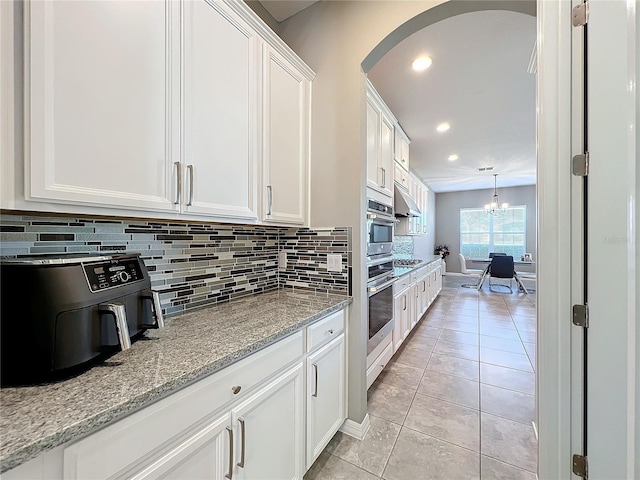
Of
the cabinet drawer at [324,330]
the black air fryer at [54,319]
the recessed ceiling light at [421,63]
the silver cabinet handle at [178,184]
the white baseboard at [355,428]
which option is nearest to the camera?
the black air fryer at [54,319]

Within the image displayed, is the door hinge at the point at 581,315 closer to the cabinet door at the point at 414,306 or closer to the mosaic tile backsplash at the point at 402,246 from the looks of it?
the cabinet door at the point at 414,306

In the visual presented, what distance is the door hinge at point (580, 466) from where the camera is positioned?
1.08m

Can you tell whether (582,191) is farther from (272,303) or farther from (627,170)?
(272,303)

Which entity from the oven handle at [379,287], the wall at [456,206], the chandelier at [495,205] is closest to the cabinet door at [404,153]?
the oven handle at [379,287]

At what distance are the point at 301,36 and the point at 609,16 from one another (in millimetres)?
1639

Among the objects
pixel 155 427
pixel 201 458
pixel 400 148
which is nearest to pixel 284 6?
pixel 400 148

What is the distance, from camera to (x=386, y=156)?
8.34ft

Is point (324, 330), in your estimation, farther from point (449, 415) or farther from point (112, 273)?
point (449, 415)

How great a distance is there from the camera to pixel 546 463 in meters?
1.17

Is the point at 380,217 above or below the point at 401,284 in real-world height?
above

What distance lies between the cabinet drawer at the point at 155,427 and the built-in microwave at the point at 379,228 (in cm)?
132

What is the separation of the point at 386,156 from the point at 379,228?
0.76 m

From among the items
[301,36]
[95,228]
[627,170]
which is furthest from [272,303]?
[301,36]

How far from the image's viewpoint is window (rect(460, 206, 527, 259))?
770 cm
